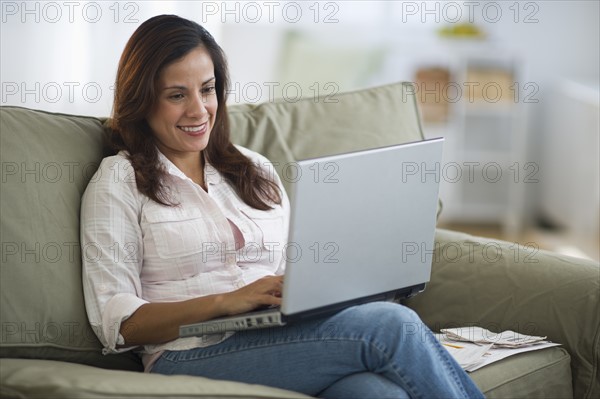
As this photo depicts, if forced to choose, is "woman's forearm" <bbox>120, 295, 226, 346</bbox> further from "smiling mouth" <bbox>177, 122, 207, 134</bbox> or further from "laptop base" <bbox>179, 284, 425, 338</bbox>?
"smiling mouth" <bbox>177, 122, 207, 134</bbox>

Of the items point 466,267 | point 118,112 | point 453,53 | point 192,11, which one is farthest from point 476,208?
point 118,112

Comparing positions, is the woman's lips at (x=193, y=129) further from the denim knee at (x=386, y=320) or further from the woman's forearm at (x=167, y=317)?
the denim knee at (x=386, y=320)

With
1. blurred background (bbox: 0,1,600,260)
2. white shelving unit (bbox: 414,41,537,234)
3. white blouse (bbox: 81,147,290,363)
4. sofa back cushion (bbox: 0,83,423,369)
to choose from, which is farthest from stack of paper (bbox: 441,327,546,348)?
white shelving unit (bbox: 414,41,537,234)

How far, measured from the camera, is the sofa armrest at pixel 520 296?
6.25 ft

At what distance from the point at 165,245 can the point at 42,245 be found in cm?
24

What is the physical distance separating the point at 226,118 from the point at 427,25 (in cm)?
328

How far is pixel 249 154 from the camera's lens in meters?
2.08

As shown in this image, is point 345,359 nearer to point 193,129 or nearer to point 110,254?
point 110,254

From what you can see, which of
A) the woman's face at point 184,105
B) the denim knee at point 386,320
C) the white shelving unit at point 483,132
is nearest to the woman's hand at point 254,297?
the denim knee at point 386,320

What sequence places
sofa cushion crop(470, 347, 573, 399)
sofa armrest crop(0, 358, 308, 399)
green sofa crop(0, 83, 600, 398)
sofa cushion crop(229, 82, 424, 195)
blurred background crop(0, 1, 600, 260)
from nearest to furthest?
sofa armrest crop(0, 358, 308, 399) < green sofa crop(0, 83, 600, 398) < sofa cushion crop(470, 347, 573, 399) < sofa cushion crop(229, 82, 424, 195) < blurred background crop(0, 1, 600, 260)

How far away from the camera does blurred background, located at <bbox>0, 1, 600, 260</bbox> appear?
4.66 meters

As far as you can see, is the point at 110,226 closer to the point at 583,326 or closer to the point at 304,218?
the point at 304,218

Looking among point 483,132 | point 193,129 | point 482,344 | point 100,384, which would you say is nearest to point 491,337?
point 482,344

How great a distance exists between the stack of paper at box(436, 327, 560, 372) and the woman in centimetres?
15
